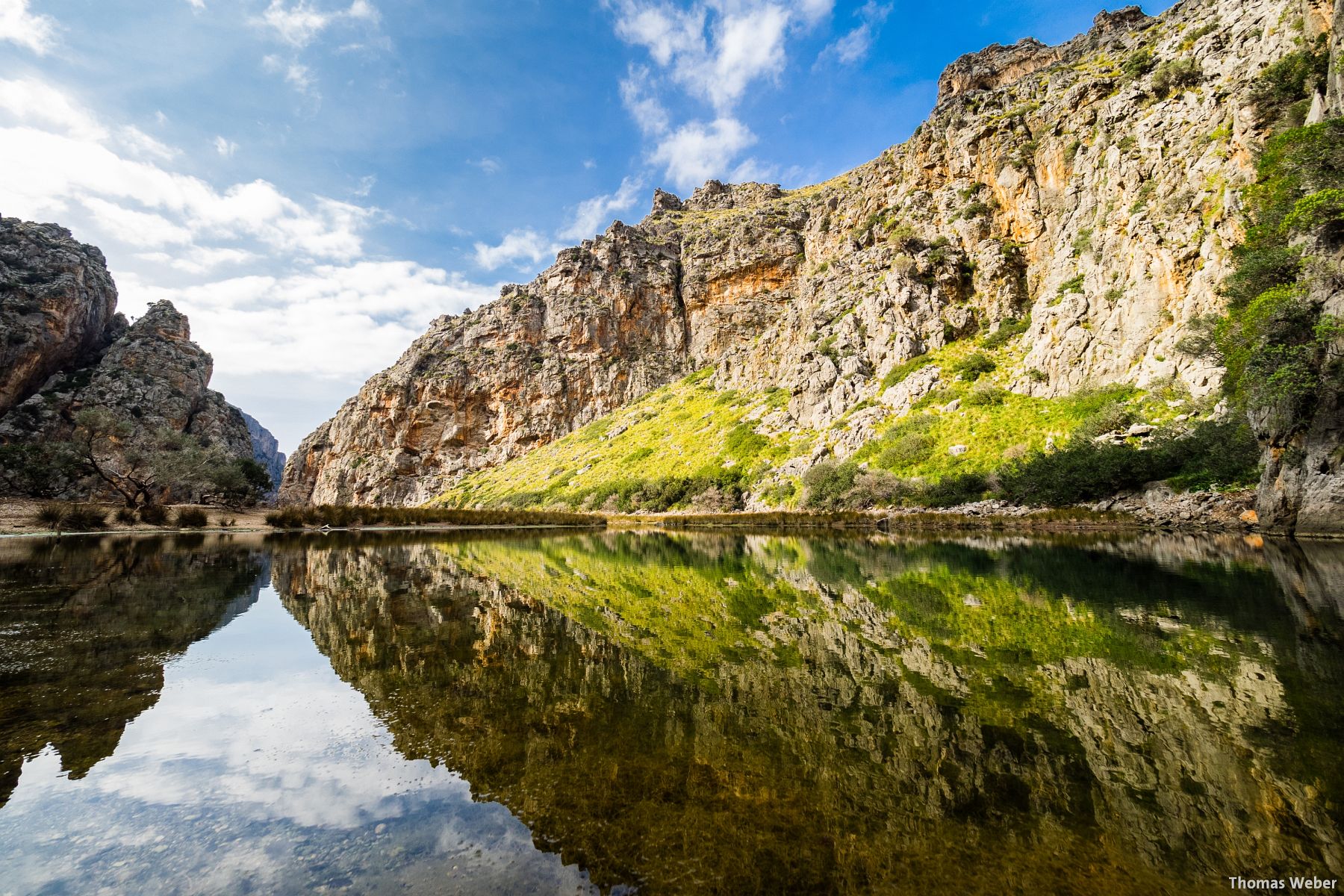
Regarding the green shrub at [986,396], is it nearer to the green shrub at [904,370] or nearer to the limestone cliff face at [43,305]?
the green shrub at [904,370]

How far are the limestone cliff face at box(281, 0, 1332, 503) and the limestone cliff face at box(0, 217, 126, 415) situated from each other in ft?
153

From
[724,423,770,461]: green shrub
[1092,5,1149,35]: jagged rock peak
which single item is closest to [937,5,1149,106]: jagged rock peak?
[1092,5,1149,35]: jagged rock peak

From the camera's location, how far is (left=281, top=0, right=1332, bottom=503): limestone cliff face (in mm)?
35375

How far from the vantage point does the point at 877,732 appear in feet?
15.0

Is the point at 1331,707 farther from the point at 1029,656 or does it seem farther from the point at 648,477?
the point at 648,477

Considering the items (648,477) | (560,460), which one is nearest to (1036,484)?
(648,477)

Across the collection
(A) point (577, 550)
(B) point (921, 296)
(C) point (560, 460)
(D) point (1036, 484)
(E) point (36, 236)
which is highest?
(E) point (36, 236)

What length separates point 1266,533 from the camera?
777 inches

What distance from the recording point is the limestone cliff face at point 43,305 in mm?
52688

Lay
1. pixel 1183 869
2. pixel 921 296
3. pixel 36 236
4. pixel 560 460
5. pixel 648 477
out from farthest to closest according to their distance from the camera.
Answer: pixel 560 460 → pixel 648 477 → pixel 36 236 → pixel 921 296 → pixel 1183 869

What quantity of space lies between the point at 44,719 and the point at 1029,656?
32.6 feet

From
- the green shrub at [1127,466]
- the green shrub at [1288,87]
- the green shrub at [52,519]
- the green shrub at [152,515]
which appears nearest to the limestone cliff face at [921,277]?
the green shrub at [1288,87]

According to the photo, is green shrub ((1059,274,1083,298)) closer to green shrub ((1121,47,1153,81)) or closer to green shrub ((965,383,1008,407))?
green shrub ((965,383,1008,407))

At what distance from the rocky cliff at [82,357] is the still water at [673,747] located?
55.5 m
